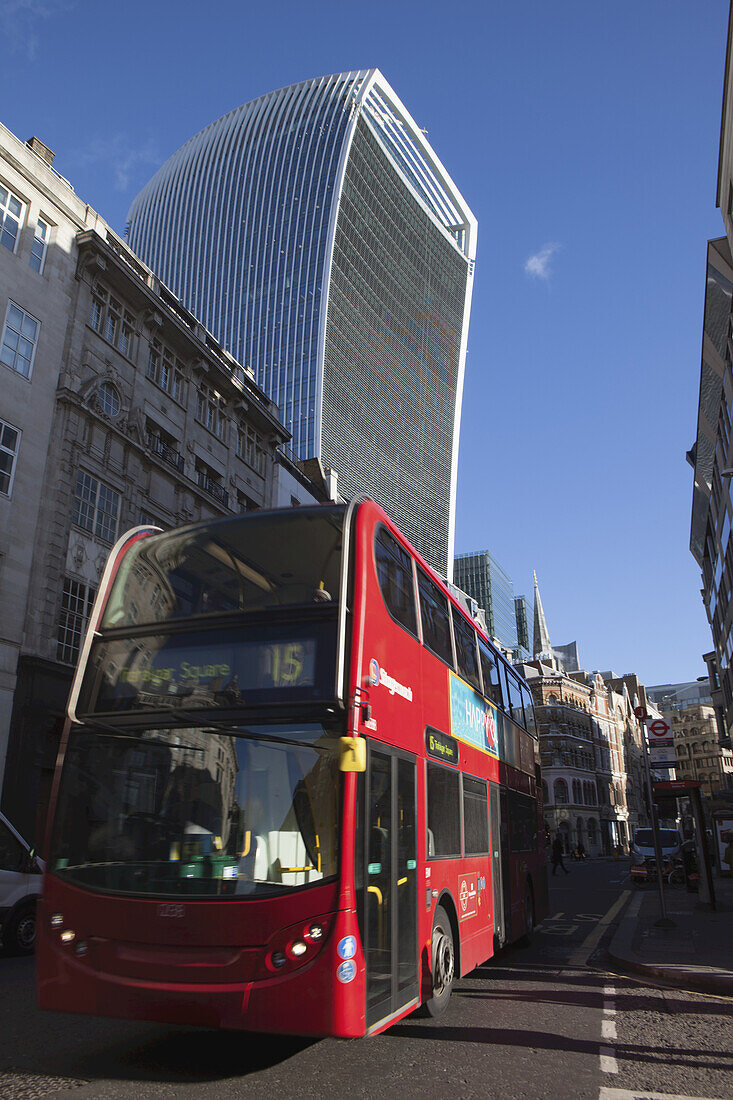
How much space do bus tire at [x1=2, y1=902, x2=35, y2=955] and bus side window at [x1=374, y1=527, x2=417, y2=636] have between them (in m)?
8.18

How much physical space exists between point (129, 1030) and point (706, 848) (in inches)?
589

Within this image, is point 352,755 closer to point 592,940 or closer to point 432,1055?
point 432,1055

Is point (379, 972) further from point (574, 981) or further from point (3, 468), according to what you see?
point (3, 468)

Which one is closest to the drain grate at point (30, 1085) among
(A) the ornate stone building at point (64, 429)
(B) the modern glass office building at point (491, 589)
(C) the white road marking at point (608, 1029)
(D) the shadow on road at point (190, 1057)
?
(D) the shadow on road at point (190, 1057)

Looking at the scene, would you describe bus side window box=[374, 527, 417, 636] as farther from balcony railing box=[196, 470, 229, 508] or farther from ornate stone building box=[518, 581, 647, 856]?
ornate stone building box=[518, 581, 647, 856]

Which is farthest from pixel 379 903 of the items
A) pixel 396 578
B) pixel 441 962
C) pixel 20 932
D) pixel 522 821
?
pixel 20 932

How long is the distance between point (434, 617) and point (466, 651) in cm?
160

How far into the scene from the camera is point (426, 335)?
139 meters

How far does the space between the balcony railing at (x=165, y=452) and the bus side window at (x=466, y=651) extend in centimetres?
1926

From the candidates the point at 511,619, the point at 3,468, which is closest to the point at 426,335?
the point at 511,619

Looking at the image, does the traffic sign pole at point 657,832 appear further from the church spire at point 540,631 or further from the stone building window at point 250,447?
the church spire at point 540,631

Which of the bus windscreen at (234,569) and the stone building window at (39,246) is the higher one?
the stone building window at (39,246)

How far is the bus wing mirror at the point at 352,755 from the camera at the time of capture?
5.04 metres

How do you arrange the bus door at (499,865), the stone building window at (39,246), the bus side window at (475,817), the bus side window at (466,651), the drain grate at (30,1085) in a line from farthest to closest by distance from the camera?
the stone building window at (39,246), the bus door at (499,865), the bus side window at (466,651), the bus side window at (475,817), the drain grate at (30,1085)
